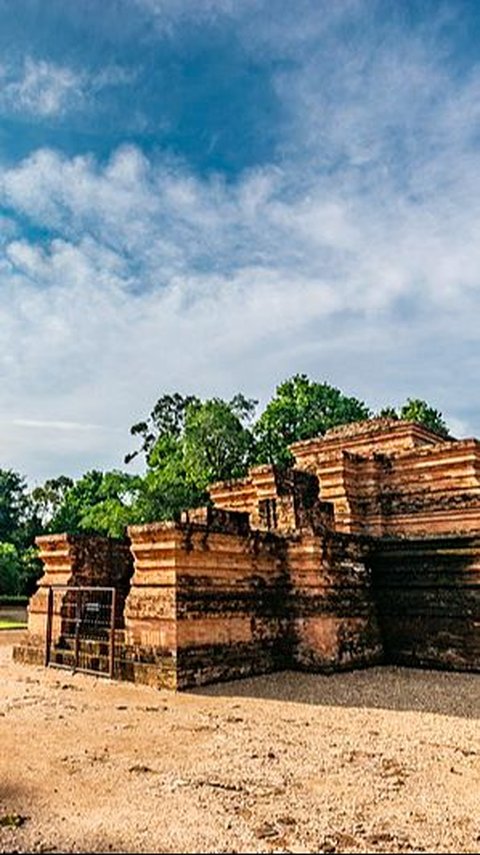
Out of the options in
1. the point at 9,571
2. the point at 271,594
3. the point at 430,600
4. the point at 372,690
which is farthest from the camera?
the point at 9,571

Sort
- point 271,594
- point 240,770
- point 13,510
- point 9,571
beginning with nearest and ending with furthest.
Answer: point 240,770 → point 271,594 → point 9,571 → point 13,510

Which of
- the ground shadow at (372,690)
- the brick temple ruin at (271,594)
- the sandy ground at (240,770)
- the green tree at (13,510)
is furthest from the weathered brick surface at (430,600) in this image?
the green tree at (13,510)

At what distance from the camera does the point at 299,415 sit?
3744 cm

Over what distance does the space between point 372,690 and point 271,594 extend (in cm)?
220

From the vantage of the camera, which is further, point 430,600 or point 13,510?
point 13,510

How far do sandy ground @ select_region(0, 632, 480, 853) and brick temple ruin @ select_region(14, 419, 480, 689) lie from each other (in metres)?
0.83

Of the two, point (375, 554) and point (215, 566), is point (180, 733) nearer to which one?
point (215, 566)

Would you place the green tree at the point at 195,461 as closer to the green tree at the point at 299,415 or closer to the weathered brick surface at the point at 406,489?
the green tree at the point at 299,415

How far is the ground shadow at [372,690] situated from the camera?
6836 mm

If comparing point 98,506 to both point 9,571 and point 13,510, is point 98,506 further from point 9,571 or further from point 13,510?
point 13,510

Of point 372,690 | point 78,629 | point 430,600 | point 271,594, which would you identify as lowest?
point 372,690

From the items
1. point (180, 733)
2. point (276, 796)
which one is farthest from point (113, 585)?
point (276, 796)

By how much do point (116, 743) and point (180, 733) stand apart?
0.60m

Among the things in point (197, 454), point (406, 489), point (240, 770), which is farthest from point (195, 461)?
point (240, 770)
